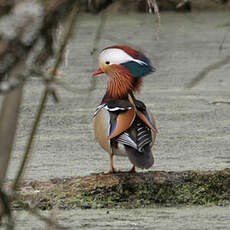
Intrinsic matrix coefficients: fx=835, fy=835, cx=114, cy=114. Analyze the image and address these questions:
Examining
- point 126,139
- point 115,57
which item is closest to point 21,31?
point 126,139

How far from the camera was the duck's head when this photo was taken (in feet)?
9.74

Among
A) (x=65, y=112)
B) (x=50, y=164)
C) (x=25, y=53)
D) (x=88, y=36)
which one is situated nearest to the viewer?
(x=25, y=53)

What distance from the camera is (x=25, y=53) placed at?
2.74 feet

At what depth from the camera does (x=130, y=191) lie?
285cm

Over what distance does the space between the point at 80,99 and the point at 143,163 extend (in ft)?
7.99

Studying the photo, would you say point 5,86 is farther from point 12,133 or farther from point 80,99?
point 80,99

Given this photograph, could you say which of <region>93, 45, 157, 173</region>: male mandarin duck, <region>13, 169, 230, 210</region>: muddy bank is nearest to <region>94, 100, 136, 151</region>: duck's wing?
<region>93, 45, 157, 173</region>: male mandarin duck

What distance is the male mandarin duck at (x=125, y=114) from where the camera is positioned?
112 inches

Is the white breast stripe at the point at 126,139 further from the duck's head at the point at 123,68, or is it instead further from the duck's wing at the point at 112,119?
the duck's head at the point at 123,68

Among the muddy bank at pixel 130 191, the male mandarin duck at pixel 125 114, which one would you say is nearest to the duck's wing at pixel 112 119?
the male mandarin duck at pixel 125 114

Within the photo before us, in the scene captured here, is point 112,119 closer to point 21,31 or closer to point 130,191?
point 130,191

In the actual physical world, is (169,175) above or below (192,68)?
above

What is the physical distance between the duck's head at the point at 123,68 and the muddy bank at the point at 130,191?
33 cm

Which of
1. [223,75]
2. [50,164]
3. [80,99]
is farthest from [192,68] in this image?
[50,164]
